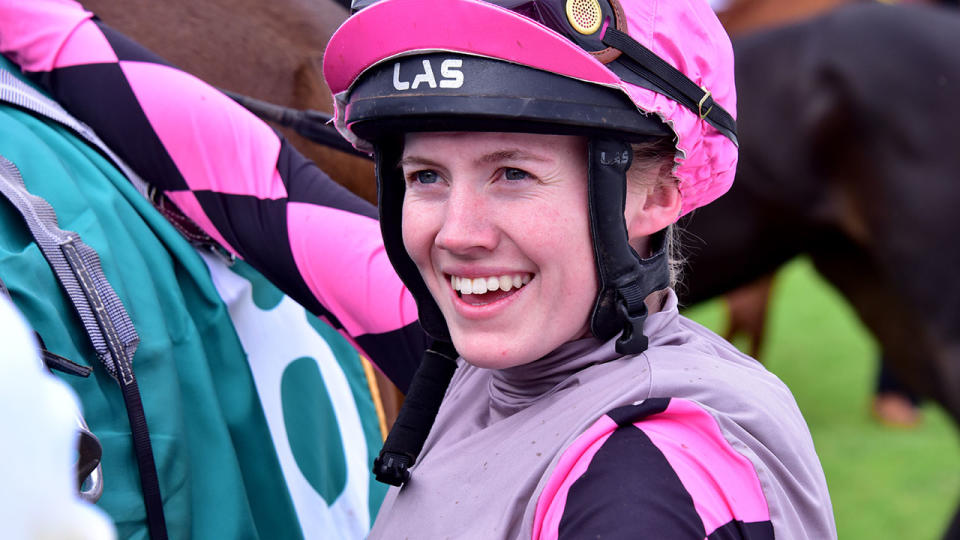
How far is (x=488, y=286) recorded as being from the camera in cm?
117

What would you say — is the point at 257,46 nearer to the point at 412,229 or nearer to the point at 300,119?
the point at 300,119

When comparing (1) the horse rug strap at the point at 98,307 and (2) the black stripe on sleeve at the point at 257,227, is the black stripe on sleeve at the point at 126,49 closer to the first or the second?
(2) the black stripe on sleeve at the point at 257,227

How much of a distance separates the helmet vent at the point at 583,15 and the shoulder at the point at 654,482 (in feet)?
1.37

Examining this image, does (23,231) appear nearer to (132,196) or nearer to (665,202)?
(132,196)

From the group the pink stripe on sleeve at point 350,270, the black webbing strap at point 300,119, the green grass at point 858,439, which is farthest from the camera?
the green grass at point 858,439

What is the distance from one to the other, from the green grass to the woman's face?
321cm

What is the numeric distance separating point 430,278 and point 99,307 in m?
0.45

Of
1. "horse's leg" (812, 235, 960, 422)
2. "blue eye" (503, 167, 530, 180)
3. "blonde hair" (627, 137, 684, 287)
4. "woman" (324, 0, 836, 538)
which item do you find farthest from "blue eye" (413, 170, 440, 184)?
"horse's leg" (812, 235, 960, 422)

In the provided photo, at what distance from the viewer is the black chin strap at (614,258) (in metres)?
1.12

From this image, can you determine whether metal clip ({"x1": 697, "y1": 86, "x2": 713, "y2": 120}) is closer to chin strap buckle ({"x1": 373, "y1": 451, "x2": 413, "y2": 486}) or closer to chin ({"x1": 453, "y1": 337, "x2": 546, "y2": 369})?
A: chin ({"x1": 453, "y1": 337, "x2": 546, "y2": 369})

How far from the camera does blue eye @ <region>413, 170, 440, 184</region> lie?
4.00 ft

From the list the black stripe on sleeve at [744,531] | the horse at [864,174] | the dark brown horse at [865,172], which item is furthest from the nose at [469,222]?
the dark brown horse at [865,172]

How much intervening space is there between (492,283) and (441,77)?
249mm

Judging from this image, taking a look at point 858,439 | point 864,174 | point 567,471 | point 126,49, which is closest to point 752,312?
point 858,439
